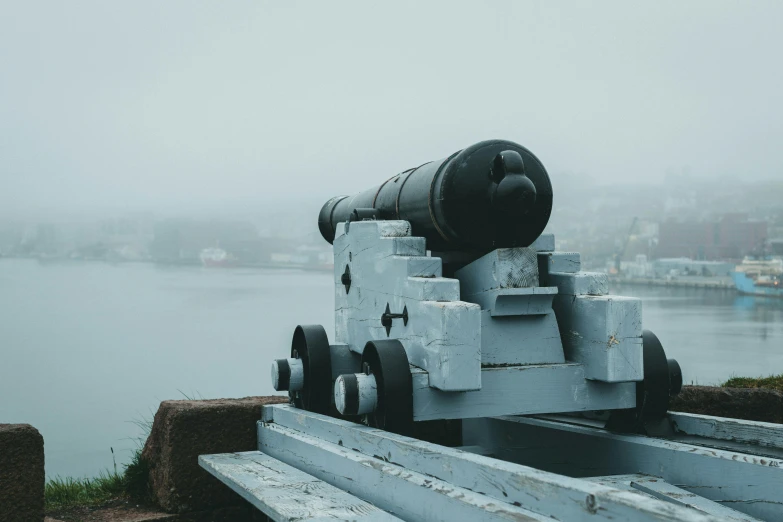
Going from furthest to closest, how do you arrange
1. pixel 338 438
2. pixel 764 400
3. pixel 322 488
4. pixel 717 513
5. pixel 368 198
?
pixel 764 400 < pixel 368 198 < pixel 338 438 < pixel 322 488 < pixel 717 513

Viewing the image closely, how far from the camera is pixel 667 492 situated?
2.83m

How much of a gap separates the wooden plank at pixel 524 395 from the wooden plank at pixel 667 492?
0.33 metres

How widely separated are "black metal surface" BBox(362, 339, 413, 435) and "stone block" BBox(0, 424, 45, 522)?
133 centimetres

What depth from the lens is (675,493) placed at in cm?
282

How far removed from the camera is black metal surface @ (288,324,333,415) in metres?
3.91

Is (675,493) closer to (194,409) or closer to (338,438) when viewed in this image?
(338,438)

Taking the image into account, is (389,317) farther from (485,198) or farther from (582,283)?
(582,283)

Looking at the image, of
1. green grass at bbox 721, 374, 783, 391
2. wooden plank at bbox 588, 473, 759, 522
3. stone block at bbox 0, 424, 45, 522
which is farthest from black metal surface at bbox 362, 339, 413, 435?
green grass at bbox 721, 374, 783, 391

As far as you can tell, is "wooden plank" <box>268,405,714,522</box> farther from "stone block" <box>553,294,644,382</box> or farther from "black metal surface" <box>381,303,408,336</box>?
"stone block" <box>553,294,644,382</box>

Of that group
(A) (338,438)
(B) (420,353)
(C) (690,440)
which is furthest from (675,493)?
(A) (338,438)

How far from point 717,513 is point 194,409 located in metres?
2.13

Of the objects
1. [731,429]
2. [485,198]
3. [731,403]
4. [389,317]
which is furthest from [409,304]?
[731,403]

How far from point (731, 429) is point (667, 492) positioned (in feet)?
1.42

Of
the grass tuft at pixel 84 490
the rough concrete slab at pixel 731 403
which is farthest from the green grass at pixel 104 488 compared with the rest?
the rough concrete slab at pixel 731 403
